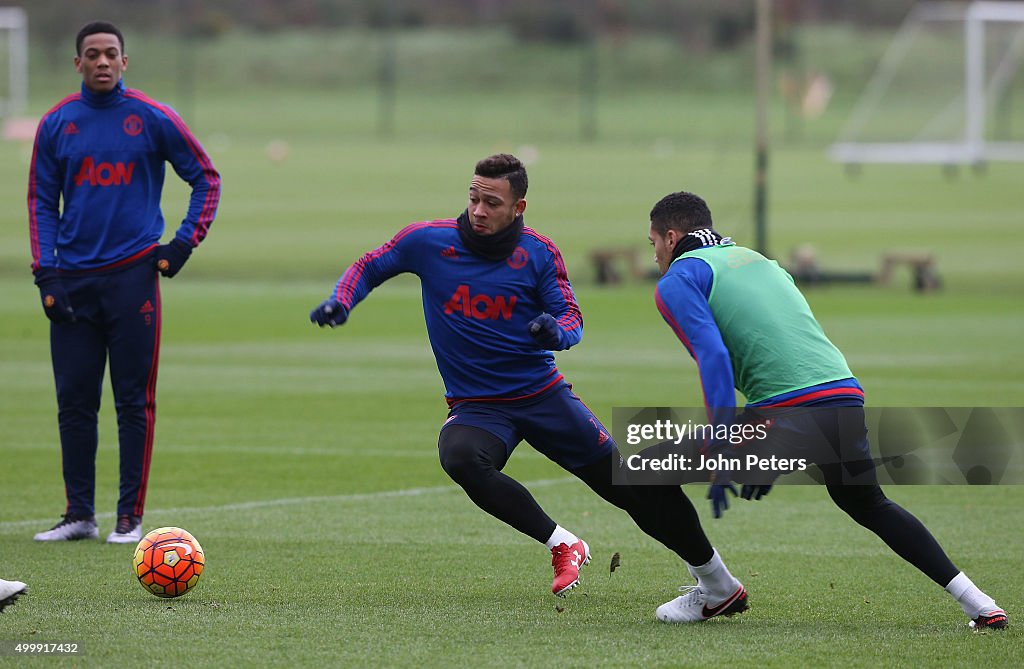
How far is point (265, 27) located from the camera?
69688 millimetres

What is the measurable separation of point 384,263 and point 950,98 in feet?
124

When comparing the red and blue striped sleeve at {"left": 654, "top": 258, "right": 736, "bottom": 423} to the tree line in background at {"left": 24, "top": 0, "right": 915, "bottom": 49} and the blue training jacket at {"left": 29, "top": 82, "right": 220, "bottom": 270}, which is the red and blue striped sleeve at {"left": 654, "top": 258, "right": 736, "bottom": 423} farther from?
the tree line in background at {"left": 24, "top": 0, "right": 915, "bottom": 49}

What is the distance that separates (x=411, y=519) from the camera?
9922mm

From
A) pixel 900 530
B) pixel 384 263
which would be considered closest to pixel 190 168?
pixel 384 263

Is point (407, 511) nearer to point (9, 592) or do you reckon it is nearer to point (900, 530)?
point (9, 592)

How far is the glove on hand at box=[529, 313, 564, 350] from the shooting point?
6.97m

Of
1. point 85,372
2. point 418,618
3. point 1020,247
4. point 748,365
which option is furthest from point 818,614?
point 1020,247

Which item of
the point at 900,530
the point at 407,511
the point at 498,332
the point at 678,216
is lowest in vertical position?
the point at 407,511

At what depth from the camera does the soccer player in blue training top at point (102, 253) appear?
903cm

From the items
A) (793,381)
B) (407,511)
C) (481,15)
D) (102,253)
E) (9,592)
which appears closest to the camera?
(9,592)

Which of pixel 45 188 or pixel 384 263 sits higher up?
pixel 45 188

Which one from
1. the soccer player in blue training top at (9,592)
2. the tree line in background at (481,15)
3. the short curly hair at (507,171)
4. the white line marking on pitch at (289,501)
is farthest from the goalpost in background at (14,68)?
the soccer player in blue training top at (9,592)

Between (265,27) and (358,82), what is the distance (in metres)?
5.64

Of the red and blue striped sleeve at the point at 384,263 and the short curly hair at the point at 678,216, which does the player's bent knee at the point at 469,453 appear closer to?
the red and blue striped sleeve at the point at 384,263
